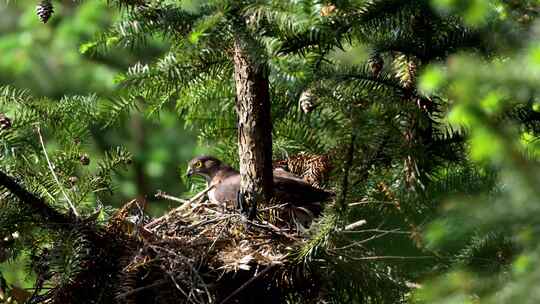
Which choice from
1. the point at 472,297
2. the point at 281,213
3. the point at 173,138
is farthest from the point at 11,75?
the point at 472,297

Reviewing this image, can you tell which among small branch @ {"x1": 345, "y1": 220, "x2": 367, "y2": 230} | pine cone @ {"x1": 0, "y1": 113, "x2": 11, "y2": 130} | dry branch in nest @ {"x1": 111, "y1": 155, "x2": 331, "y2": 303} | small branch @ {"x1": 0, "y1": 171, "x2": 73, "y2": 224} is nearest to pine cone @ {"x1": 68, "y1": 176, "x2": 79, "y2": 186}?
dry branch in nest @ {"x1": 111, "y1": 155, "x2": 331, "y2": 303}

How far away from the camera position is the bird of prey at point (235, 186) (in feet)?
13.3

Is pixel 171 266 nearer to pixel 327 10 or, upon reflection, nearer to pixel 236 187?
pixel 327 10

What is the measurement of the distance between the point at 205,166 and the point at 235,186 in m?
0.44

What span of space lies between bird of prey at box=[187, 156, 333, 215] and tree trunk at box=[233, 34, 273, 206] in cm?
21

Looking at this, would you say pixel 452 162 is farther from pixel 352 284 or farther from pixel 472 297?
pixel 472 297

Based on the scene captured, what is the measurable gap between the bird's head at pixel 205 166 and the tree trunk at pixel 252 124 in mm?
1374

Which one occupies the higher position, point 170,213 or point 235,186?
point 235,186

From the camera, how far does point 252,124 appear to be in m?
3.33

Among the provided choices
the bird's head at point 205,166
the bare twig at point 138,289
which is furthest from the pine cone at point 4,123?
the bird's head at point 205,166

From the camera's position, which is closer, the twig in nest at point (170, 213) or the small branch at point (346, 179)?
the small branch at point (346, 179)

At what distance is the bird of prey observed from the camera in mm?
4051

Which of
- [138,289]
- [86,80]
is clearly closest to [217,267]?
[138,289]

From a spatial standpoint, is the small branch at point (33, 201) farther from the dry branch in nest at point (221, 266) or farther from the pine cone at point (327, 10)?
the pine cone at point (327, 10)
